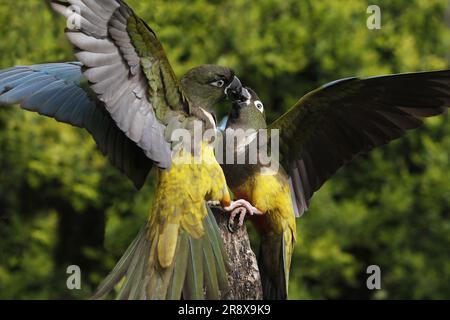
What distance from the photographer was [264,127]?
13.5 feet

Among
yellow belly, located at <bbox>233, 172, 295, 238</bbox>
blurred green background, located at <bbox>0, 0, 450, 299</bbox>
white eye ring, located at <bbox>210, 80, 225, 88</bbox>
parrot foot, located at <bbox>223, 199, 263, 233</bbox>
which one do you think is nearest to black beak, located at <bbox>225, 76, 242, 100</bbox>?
white eye ring, located at <bbox>210, 80, 225, 88</bbox>

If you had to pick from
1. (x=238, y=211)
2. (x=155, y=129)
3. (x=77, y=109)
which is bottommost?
(x=238, y=211)

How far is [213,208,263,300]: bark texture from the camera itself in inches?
135

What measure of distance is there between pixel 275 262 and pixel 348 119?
0.73m

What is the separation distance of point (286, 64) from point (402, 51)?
3.36 ft

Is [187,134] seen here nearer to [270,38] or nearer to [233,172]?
[233,172]

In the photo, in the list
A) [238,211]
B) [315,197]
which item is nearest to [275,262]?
[238,211]

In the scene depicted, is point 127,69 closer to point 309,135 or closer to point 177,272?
point 177,272

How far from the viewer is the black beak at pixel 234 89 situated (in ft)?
12.4

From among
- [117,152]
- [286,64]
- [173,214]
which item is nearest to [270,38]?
[286,64]

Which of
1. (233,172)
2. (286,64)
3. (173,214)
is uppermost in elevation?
(286,64)

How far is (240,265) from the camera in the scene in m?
3.49

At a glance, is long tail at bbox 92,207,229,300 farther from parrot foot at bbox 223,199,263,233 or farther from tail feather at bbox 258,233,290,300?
tail feather at bbox 258,233,290,300

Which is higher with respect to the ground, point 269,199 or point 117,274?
point 269,199
